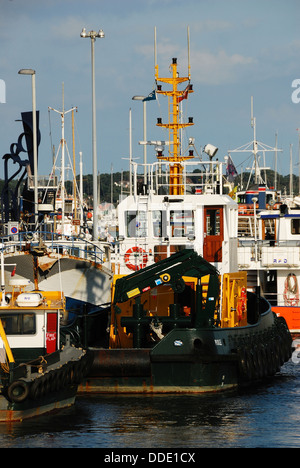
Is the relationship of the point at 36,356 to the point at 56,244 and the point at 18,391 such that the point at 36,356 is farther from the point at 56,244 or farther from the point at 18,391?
the point at 56,244

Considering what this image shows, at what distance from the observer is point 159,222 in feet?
84.3

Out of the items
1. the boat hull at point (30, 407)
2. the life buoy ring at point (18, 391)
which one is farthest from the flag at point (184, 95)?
the life buoy ring at point (18, 391)

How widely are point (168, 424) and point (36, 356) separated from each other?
315cm

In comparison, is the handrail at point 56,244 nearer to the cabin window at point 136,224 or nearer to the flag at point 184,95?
the cabin window at point 136,224

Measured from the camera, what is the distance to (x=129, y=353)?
68.3 ft

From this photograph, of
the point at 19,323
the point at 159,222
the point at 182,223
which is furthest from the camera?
the point at 159,222

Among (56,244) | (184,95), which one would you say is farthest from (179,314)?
(184,95)

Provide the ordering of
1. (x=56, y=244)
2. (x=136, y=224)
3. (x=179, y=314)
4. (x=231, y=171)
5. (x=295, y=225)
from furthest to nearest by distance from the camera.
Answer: (x=231, y=171)
(x=295, y=225)
(x=56, y=244)
(x=136, y=224)
(x=179, y=314)

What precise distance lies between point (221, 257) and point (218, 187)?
3.82m

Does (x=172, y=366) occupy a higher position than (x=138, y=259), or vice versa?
(x=138, y=259)

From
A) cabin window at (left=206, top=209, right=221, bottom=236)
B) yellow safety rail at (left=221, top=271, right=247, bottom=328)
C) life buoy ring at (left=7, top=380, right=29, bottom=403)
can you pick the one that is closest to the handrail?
cabin window at (left=206, top=209, right=221, bottom=236)

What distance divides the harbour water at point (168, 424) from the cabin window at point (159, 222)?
5.73 m

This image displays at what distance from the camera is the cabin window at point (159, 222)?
2555cm

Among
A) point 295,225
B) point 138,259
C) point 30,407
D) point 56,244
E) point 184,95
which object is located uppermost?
point 184,95
